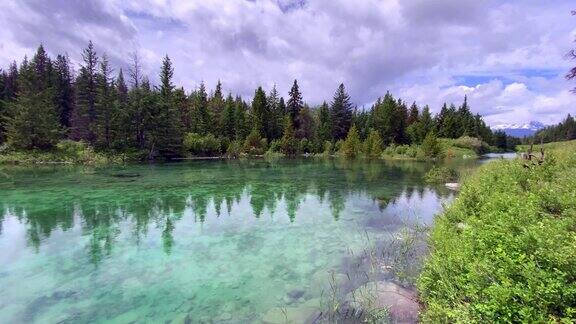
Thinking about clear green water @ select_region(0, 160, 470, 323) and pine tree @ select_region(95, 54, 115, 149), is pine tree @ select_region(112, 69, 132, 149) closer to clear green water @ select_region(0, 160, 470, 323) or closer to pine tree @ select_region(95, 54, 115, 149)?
pine tree @ select_region(95, 54, 115, 149)

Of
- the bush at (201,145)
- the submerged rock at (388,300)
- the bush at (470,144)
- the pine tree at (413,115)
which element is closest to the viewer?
the submerged rock at (388,300)

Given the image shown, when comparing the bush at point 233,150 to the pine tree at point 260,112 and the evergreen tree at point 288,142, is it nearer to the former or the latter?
the evergreen tree at point 288,142

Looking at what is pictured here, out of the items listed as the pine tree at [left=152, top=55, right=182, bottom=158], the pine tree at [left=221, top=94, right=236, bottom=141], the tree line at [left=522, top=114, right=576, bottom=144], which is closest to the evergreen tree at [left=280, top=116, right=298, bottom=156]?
the pine tree at [left=221, top=94, right=236, bottom=141]

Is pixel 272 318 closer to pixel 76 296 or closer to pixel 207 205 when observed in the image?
pixel 76 296

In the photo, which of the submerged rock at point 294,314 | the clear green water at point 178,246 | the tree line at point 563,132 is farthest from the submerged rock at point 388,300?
the tree line at point 563,132

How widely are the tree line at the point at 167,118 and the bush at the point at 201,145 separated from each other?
17 cm

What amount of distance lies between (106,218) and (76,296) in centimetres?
827

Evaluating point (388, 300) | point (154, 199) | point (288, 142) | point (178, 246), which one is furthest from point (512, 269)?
point (288, 142)

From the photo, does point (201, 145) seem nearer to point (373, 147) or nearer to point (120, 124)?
point (120, 124)

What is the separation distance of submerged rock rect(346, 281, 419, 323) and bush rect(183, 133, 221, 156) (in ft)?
177

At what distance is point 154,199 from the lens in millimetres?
20562

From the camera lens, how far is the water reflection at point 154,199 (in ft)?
47.6

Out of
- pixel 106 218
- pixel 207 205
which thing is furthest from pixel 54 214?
pixel 207 205

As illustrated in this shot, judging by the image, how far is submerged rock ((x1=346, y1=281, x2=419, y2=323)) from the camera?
6.97m
